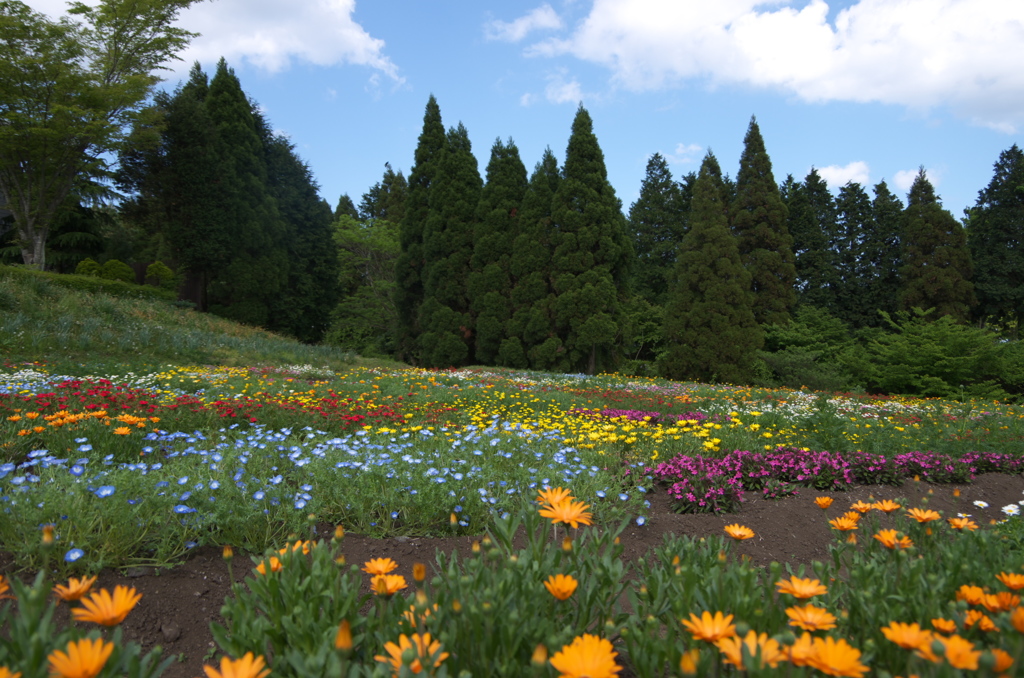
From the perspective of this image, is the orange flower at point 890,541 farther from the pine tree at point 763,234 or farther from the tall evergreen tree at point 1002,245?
the tall evergreen tree at point 1002,245

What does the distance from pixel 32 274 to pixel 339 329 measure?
43.4ft

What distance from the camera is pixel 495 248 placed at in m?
19.3

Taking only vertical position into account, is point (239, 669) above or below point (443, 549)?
above

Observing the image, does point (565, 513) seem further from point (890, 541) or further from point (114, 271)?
point (114, 271)

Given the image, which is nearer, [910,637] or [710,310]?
[910,637]

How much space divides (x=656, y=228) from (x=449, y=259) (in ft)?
44.2

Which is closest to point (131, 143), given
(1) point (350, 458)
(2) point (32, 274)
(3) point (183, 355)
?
(2) point (32, 274)

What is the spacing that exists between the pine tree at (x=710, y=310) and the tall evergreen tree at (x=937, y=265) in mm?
8475

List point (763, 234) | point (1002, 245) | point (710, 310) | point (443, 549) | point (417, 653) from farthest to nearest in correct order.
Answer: point (1002, 245), point (763, 234), point (710, 310), point (443, 549), point (417, 653)

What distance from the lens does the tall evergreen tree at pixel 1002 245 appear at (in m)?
21.5

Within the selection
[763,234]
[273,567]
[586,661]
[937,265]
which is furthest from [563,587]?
[937,265]

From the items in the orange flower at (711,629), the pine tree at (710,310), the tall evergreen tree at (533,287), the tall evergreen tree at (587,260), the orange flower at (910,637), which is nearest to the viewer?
the orange flower at (910,637)

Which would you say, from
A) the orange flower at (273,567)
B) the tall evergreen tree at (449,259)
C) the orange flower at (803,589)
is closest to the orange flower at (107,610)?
the orange flower at (273,567)

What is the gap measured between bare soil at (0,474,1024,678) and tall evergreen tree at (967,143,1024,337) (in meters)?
22.5
